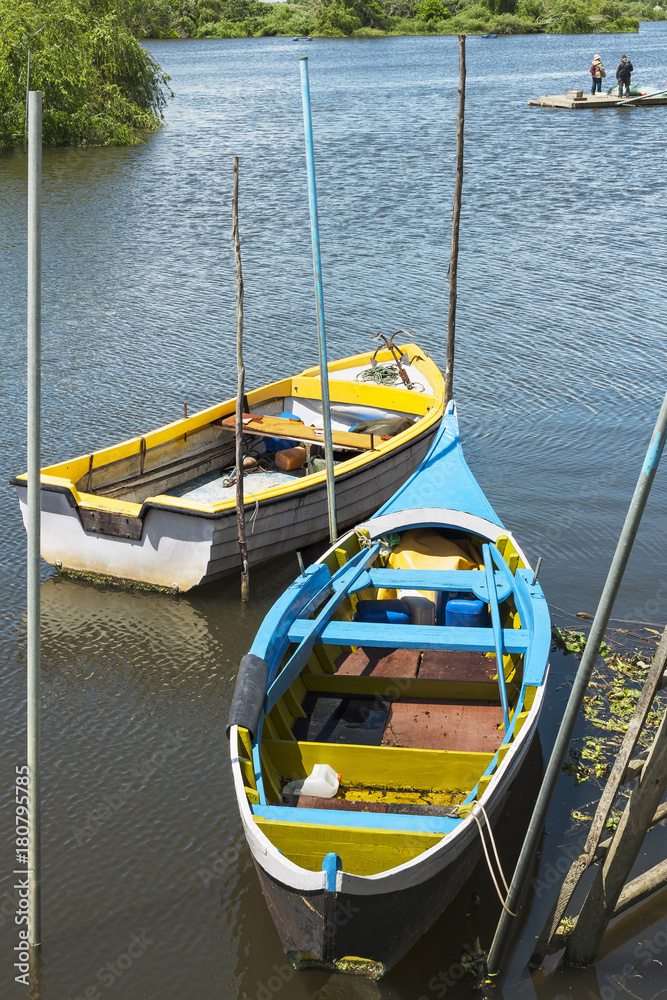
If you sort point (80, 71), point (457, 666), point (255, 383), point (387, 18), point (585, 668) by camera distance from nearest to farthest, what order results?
point (585, 668), point (457, 666), point (255, 383), point (80, 71), point (387, 18)

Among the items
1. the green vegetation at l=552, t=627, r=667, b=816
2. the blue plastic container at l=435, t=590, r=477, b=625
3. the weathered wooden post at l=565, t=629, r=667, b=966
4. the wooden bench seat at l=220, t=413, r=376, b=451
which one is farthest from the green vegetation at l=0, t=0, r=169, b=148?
the weathered wooden post at l=565, t=629, r=667, b=966

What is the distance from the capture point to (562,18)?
8831 centimetres

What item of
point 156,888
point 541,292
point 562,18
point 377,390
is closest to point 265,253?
point 541,292

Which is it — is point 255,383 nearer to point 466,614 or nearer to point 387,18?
point 466,614

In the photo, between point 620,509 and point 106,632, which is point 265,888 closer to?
point 106,632

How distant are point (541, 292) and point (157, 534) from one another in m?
12.8

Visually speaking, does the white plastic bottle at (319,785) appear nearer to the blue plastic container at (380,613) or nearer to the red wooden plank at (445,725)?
the red wooden plank at (445,725)

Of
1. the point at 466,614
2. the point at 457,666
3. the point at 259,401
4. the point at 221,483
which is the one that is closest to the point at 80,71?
the point at 259,401
